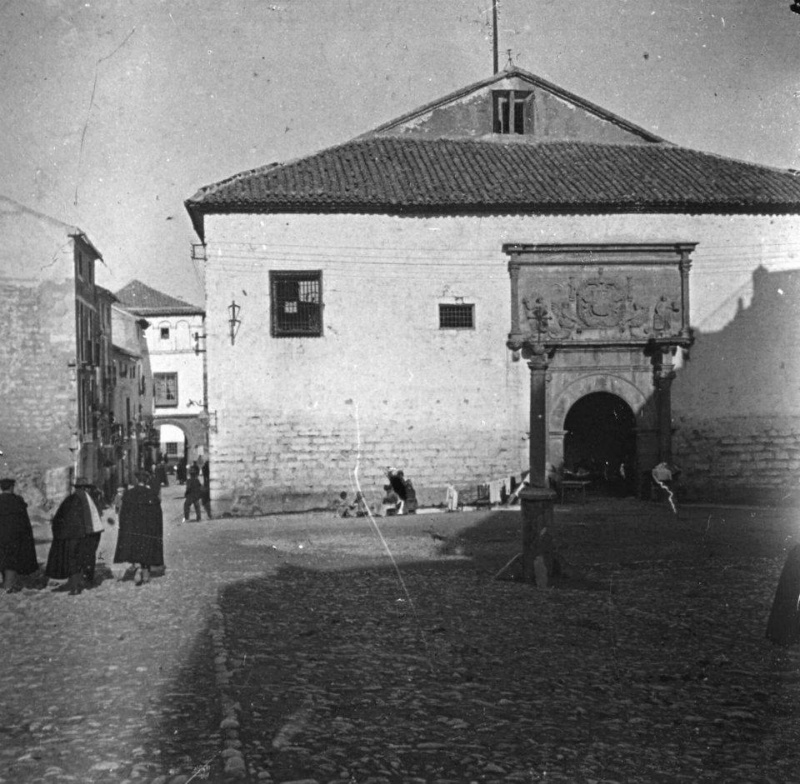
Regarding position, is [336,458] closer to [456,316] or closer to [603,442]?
[456,316]

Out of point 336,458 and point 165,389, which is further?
point 165,389

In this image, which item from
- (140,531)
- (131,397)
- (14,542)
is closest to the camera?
(14,542)

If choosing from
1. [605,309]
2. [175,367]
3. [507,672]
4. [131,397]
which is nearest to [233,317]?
[605,309]

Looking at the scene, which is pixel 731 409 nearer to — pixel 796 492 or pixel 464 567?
pixel 796 492

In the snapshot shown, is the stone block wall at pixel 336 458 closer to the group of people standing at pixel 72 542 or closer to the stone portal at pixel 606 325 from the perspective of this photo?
the stone portal at pixel 606 325

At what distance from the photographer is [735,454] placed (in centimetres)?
2112

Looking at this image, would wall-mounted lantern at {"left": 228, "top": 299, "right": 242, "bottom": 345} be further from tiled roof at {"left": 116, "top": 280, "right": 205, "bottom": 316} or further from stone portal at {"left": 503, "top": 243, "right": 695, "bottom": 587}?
tiled roof at {"left": 116, "top": 280, "right": 205, "bottom": 316}

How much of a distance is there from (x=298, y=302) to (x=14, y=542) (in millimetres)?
10455

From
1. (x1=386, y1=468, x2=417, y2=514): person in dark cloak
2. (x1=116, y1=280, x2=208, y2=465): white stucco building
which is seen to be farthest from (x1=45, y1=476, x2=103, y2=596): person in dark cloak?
(x1=116, y1=280, x2=208, y2=465): white stucco building

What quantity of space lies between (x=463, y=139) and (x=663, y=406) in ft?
28.3

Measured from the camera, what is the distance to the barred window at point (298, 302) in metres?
20.1

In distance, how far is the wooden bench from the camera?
2077 centimetres

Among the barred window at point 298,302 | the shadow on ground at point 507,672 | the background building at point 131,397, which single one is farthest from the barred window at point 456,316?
the background building at point 131,397

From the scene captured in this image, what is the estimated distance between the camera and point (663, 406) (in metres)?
20.9
